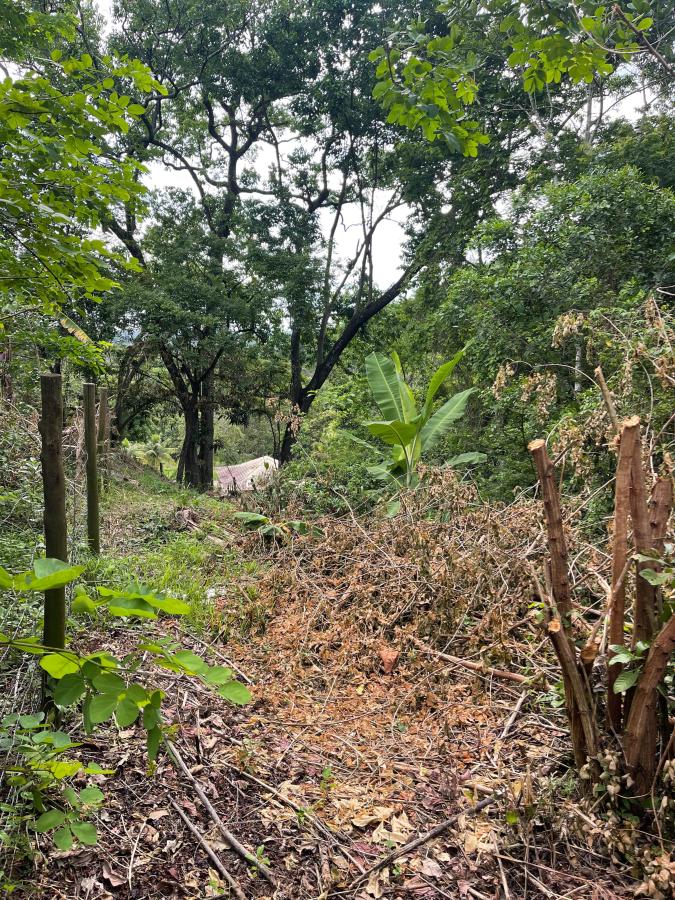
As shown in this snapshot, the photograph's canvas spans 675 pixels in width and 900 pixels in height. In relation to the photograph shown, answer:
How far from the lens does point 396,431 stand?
6.20m

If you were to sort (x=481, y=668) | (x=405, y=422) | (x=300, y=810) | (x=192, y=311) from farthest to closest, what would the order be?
(x=192, y=311) → (x=405, y=422) → (x=481, y=668) → (x=300, y=810)

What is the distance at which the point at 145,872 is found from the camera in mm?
1812

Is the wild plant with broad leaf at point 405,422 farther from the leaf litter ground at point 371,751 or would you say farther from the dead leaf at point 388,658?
the dead leaf at point 388,658

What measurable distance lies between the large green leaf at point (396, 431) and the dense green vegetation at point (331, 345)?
0.22 feet

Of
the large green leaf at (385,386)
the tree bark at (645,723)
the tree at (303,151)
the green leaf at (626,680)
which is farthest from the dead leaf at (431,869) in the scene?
the tree at (303,151)

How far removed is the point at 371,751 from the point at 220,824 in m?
0.92

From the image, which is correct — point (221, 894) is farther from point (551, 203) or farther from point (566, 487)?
point (551, 203)

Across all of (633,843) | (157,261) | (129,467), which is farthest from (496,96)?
(633,843)

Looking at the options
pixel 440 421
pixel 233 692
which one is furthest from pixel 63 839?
pixel 440 421

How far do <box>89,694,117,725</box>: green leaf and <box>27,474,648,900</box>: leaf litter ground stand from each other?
1268mm

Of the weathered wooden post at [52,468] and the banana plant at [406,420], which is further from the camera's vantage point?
the banana plant at [406,420]

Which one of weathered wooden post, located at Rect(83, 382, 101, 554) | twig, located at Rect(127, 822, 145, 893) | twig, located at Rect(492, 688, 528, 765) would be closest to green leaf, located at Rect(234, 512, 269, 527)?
weathered wooden post, located at Rect(83, 382, 101, 554)

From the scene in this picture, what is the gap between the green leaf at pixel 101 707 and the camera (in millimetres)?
912

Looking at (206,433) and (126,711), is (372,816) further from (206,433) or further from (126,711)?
(206,433)
